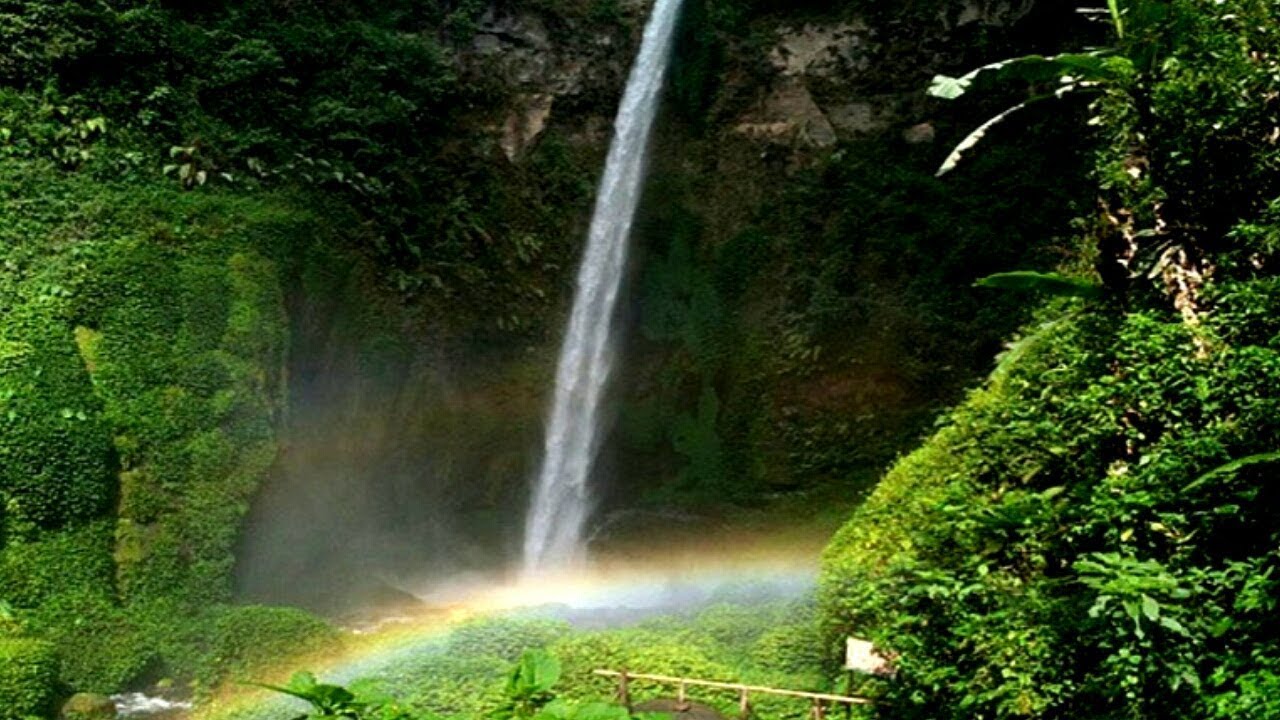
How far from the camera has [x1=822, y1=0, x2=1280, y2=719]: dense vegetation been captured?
14.2ft

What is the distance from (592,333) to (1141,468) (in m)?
14.1

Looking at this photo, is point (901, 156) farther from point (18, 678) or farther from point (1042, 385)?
point (18, 678)

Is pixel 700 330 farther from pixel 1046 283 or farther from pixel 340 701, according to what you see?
pixel 340 701

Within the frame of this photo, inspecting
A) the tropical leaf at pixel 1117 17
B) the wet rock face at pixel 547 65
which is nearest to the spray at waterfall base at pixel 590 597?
the tropical leaf at pixel 1117 17

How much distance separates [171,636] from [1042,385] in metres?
9.40

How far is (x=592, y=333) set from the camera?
18859 mm

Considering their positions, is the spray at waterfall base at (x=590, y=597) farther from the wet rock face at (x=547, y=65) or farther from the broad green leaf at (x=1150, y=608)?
the broad green leaf at (x=1150, y=608)

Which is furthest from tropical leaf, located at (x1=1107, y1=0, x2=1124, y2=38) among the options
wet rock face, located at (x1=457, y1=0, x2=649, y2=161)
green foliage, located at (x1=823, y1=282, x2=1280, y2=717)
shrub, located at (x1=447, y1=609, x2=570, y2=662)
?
wet rock face, located at (x1=457, y1=0, x2=649, y2=161)

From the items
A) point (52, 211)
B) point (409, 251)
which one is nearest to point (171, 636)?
point (52, 211)

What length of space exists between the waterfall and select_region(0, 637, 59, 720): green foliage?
8659 millimetres

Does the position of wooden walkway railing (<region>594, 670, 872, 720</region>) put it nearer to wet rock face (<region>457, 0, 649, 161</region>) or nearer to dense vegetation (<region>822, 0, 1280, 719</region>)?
dense vegetation (<region>822, 0, 1280, 719</region>)

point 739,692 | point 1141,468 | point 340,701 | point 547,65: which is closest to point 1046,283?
point 1141,468

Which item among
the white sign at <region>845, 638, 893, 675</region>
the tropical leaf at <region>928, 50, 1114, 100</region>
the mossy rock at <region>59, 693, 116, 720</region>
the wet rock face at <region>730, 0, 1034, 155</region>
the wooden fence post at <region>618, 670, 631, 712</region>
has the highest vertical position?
the wet rock face at <region>730, 0, 1034, 155</region>

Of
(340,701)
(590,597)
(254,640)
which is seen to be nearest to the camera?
(340,701)
